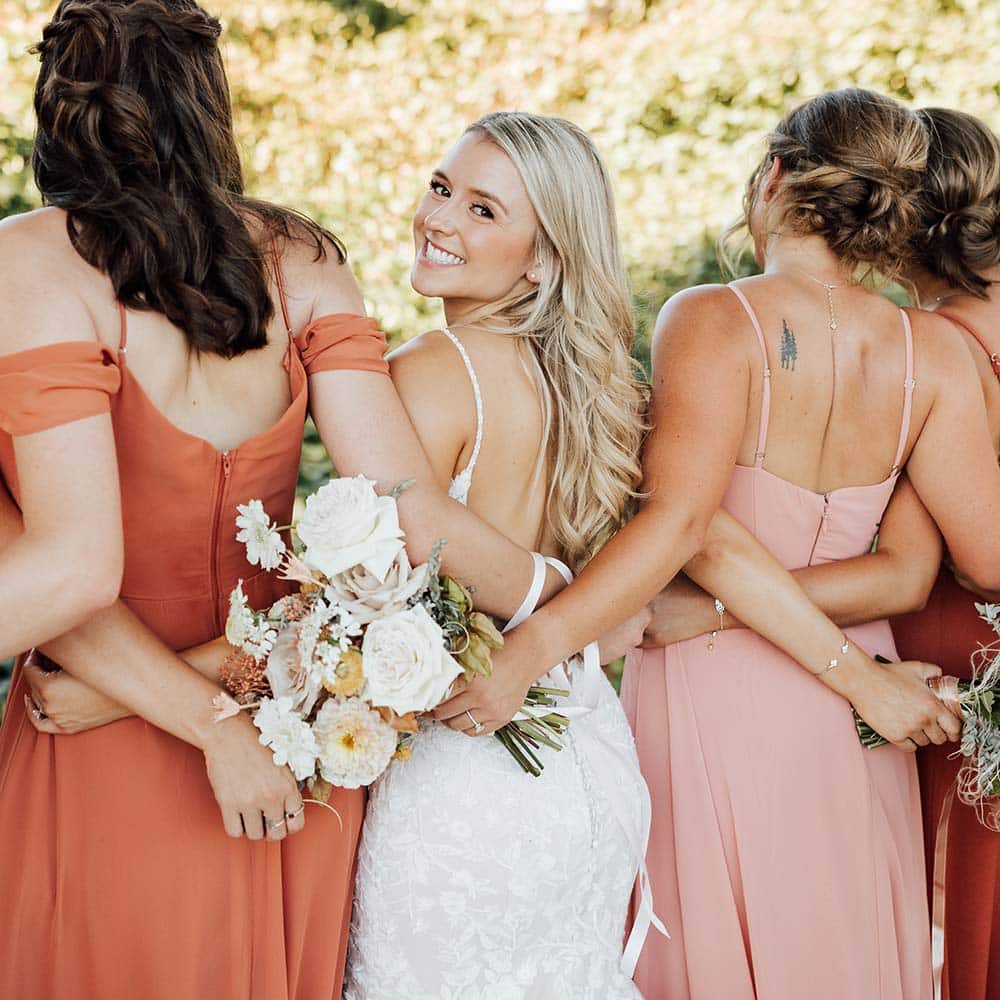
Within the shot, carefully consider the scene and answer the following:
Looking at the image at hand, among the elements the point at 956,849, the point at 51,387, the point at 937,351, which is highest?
the point at 51,387

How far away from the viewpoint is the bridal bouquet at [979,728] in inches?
111

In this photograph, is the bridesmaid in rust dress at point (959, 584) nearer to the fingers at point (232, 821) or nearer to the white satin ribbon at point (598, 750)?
the white satin ribbon at point (598, 750)

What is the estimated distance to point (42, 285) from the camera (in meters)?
2.02

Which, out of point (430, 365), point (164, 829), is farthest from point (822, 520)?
point (164, 829)

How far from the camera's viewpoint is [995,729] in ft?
9.38

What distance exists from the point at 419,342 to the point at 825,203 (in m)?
0.96

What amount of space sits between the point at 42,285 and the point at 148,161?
0.29 metres

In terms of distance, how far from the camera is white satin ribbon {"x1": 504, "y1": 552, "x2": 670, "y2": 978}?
264 cm

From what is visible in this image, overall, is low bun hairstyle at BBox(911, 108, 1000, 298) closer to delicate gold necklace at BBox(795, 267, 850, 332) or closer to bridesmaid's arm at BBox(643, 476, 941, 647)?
delicate gold necklace at BBox(795, 267, 850, 332)

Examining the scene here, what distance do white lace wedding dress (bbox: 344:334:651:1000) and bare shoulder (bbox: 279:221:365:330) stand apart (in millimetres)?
323

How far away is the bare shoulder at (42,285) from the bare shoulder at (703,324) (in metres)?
1.28

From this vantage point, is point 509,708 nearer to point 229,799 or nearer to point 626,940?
point 229,799

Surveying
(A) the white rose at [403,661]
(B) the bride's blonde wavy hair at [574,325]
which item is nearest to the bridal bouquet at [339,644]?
(A) the white rose at [403,661]

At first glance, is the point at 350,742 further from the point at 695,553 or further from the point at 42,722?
the point at 695,553
